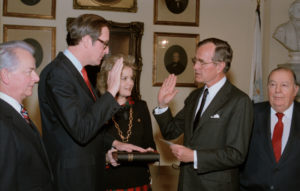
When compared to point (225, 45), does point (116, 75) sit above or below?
below

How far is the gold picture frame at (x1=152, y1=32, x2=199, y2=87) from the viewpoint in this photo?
602 centimetres

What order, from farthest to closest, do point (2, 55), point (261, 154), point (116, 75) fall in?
1. point (261, 154)
2. point (116, 75)
3. point (2, 55)

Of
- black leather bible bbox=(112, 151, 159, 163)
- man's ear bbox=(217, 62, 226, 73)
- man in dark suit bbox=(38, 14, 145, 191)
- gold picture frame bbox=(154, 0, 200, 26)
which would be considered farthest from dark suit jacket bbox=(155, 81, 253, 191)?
gold picture frame bbox=(154, 0, 200, 26)

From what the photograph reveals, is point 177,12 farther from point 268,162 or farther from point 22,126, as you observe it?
point 22,126

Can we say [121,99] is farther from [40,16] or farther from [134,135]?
[40,16]

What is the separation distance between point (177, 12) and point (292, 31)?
6.83 feet

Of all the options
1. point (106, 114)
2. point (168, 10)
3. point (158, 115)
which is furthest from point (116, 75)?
point (168, 10)

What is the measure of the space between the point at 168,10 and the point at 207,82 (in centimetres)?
361

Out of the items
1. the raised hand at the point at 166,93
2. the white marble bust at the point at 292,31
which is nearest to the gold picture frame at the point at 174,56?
the white marble bust at the point at 292,31

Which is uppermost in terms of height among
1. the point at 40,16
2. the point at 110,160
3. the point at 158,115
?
the point at 40,16

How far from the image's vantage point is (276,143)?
266 cm

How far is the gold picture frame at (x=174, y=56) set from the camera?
6.02 metres

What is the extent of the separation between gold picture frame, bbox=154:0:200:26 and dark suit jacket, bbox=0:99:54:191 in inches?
178

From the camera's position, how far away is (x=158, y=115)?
2900 millimetres
